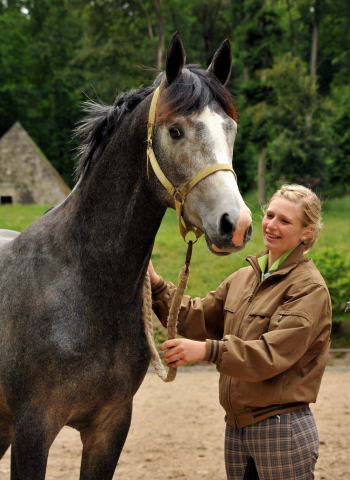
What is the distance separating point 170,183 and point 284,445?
1127mm

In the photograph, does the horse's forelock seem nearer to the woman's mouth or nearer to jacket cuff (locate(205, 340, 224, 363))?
the woman's mouth

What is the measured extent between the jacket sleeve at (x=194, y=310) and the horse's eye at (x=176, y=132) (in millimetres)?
872

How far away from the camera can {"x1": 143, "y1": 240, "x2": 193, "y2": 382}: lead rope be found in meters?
2.35

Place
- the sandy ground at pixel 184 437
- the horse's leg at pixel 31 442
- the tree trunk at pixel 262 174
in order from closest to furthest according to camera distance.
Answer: the horse's leg at pixel 31 442 < the sandy ground at pixel 184 437 < the tree trunk at pixel 262 174

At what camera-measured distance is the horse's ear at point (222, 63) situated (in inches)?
92.0

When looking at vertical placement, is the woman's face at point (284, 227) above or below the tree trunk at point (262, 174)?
above

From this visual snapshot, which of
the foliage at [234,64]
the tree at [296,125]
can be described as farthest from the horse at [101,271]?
the tree at [296,125]

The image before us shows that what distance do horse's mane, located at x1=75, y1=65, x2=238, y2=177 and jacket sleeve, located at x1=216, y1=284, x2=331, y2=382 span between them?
0.77 metres

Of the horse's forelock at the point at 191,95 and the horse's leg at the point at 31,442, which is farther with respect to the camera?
the horse's leg at the point at 31,442

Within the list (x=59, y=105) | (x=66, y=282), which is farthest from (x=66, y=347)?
(x=59, y=105)

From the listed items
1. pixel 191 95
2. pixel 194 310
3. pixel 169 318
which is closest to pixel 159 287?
pixel 194 310

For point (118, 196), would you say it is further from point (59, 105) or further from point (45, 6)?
point (45, 6)

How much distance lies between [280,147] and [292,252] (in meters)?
18.2

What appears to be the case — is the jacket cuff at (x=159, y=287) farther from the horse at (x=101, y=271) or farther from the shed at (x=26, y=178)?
the shed at (x=26, y=178)
